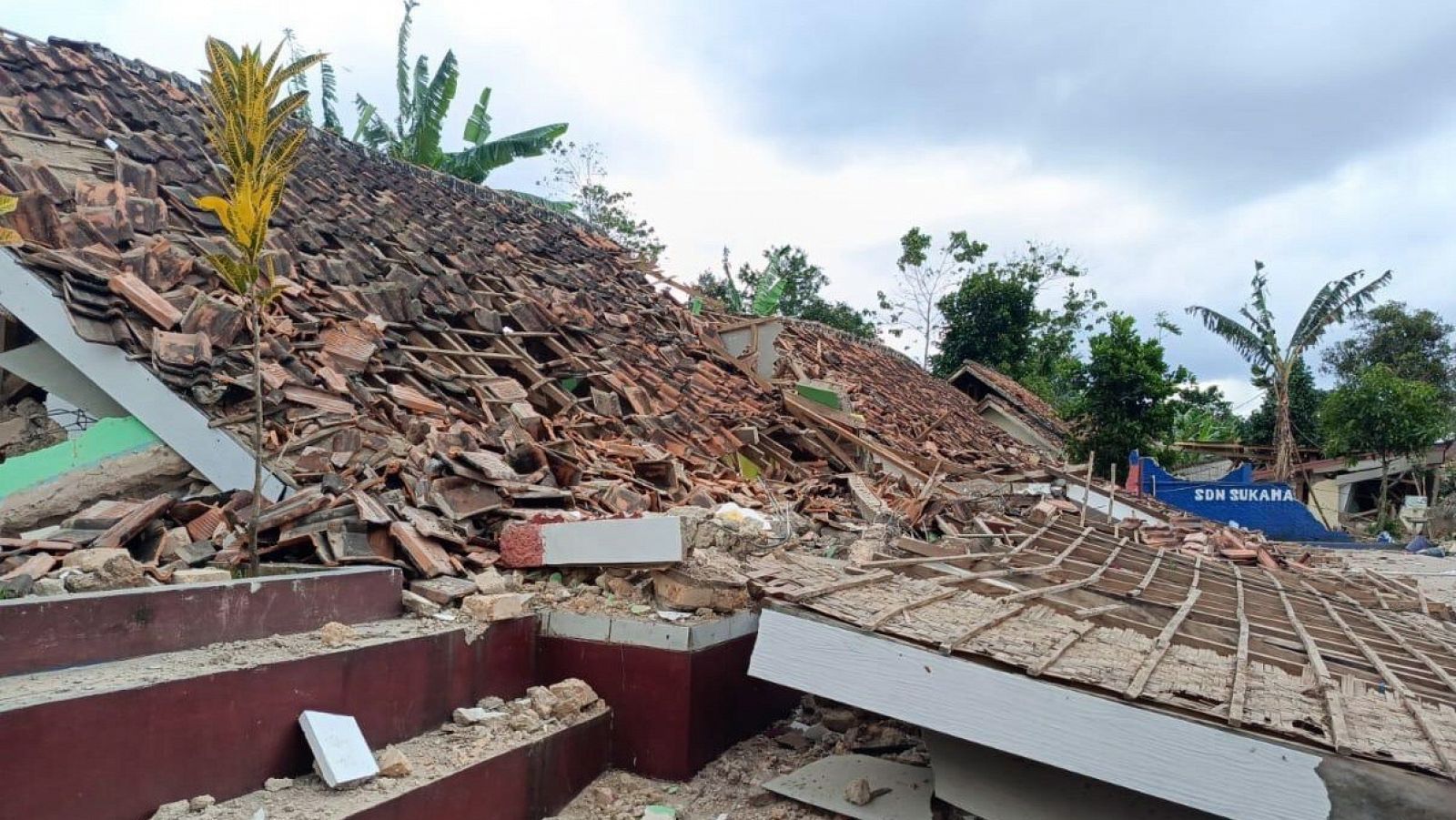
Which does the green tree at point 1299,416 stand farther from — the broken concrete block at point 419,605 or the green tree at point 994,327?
the broken concrete block at point 419,605

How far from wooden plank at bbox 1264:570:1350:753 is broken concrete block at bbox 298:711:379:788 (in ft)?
11.0

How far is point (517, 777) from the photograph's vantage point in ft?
12.1

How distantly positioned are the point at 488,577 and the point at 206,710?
1.62 meters

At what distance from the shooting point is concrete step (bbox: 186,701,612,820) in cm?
296

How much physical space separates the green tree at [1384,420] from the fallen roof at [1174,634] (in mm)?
16461

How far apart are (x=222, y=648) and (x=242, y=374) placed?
2.28 m

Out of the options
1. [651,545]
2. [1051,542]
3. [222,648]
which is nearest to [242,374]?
[222,648]

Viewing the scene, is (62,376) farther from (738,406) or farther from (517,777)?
(738,406)

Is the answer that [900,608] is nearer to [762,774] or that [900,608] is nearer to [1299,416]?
[762,774]

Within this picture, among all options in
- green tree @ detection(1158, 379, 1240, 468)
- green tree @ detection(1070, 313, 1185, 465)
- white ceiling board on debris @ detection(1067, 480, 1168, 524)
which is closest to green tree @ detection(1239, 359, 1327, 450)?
green tree @ detection(1158, 379, 1240, 468)

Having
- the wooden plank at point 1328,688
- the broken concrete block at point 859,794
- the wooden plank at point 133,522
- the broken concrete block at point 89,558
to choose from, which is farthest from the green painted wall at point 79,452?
the wooden plank at point 1328,688

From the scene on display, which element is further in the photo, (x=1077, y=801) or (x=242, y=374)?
(x=242, y=374)

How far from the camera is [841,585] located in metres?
4.01

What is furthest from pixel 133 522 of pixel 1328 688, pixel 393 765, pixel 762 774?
pixel 1328 688
